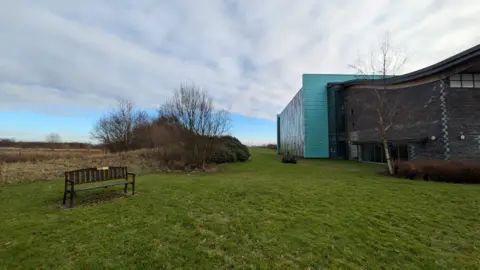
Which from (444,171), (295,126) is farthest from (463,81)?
(295,126)

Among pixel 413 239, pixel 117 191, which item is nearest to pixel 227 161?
pixel 117 191

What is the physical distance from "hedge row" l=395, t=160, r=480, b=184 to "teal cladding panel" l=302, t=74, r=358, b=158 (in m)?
18.6

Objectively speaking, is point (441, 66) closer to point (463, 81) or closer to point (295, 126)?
point (463, 81)

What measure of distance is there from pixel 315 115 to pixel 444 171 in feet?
68.4

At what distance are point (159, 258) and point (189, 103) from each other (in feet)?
49.0

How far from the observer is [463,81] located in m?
16.8

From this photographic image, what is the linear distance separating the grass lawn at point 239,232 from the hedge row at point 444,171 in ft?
16.6

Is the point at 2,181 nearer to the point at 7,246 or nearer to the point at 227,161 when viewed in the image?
the point at 7,246

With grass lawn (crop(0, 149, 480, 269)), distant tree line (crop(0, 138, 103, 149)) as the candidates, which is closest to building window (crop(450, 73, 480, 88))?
grass lawn (crop(0, 149, 480, 269))

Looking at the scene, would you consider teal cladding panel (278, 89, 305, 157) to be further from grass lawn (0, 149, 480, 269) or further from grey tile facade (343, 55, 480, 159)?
grass lawn (0, 149, 480, 269)

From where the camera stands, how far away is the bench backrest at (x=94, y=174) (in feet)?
22.2

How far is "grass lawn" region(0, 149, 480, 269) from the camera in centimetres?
337

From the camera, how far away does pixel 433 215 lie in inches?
221

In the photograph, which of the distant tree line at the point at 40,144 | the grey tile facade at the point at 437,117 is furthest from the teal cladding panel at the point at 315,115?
the distant tree line at the point at 40,144
